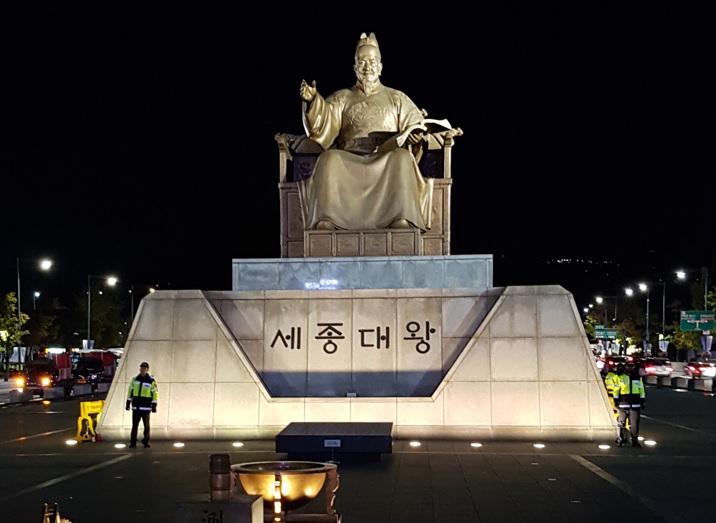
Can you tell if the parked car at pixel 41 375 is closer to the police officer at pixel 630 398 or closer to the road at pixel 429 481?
the road at pixel 429 481

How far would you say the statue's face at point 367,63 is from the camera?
65.3ft

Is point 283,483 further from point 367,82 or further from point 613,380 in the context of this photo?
point 367,82

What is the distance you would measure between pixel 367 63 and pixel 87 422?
878 cm

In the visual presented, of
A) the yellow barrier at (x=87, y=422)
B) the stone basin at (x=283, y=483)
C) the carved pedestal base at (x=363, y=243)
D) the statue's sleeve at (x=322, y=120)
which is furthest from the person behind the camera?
the statue's sleeve at (x=322, y=120)

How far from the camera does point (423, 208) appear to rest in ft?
59.6

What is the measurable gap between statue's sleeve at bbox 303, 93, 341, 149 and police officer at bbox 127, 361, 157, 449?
632 centimetres

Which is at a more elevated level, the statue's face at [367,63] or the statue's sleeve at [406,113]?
the statue's face at [367,63]

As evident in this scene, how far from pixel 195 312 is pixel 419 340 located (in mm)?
3476

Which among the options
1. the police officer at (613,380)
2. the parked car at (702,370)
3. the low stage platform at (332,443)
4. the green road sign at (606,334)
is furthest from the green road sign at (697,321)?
the low stage platform at (332,443)

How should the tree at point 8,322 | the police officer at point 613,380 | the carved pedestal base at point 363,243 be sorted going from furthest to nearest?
the tree at point 8,322
the carved pedestal base at point 363,243
the police officer at point 613,380

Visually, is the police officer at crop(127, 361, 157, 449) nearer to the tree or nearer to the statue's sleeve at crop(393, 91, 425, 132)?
the statue's sleeve at crop(393, 91, 425, 132)

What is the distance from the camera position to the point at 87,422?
15531 millimetres

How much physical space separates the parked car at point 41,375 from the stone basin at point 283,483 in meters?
28.3

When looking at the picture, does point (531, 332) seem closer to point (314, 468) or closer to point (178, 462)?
point (178, 462)
